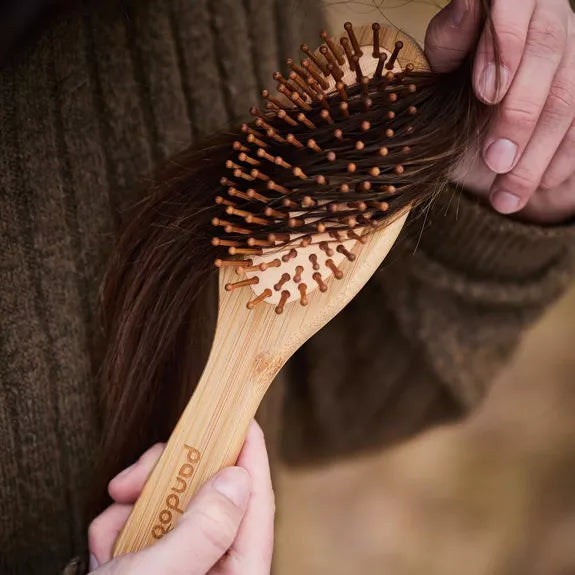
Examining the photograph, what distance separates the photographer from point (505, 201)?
53cm

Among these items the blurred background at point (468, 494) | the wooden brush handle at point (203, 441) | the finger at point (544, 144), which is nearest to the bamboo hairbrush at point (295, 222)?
the wooden brush handle at point (203, 441)

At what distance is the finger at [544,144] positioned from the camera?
1.60 ft

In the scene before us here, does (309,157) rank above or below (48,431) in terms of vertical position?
above

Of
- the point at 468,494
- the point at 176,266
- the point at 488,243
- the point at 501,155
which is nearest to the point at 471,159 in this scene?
the point at 501,155

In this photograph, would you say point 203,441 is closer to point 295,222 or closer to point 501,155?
point 295,222

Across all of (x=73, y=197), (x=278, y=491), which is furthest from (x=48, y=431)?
(x=278, y=491)

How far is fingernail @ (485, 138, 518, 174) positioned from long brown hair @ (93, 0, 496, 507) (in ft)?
0.07

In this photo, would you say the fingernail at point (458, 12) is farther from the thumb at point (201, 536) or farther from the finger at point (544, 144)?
the thumb at point (201, 536)

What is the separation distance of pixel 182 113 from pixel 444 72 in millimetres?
278

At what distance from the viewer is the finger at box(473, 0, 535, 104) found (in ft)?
1.44

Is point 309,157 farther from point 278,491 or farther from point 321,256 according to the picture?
point 278,491

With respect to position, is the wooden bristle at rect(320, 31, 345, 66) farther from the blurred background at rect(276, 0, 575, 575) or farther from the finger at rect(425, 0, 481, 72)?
the blurred background at rect(276, 0, 575, 575)

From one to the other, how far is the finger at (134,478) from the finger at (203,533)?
74 mm

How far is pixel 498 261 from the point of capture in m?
0.62
